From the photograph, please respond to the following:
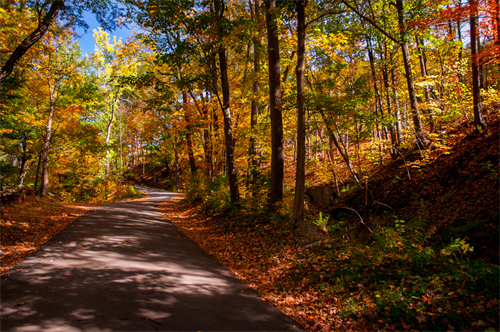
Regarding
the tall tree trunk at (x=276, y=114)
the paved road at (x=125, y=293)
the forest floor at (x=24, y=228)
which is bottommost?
the paved road at (x=125, y=293)

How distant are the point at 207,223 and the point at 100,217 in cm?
452

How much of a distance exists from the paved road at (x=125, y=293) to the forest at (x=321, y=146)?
0.73 metres

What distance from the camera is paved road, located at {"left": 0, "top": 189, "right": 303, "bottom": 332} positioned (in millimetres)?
3436

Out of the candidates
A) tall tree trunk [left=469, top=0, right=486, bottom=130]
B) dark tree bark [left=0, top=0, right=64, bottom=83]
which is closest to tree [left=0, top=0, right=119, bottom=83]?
dark tree bark [left=0, top=0, right=64, bottom=83]

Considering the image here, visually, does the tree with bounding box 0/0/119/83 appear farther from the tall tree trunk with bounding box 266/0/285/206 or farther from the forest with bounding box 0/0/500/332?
the tall tree trunk with bounding box 266/0/285/206

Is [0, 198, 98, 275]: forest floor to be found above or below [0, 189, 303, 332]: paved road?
above

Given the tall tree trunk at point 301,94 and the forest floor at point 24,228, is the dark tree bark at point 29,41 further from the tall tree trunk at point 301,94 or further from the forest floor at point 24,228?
the tall tree trunk at point 301,94

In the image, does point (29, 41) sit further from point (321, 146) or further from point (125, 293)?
point (321, 146)

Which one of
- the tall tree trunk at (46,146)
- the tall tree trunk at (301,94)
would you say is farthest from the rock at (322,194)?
the tall tree trunk at (46,146)

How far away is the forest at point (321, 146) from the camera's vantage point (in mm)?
4242

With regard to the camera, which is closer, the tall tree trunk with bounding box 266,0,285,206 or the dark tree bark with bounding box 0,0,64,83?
the dark tree bark with bounding box 0,0,64,83

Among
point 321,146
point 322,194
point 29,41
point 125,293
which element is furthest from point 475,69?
point 29,41

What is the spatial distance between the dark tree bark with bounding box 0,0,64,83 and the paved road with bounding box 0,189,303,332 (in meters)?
4.84

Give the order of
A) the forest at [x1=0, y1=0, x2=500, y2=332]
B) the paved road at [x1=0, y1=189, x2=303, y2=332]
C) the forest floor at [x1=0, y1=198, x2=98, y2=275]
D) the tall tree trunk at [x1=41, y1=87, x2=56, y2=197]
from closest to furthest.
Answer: the paved road at [x1=0, y1=189, x2=303, y2=332] → the forest at [x1=0, y1=0, x2=500, y2=332] → the forest floor at [x1=0, y1=198, x2=98, y2=275] → the tall tree trunk at [x1=41, y1=87, x2=56, y2=197]
